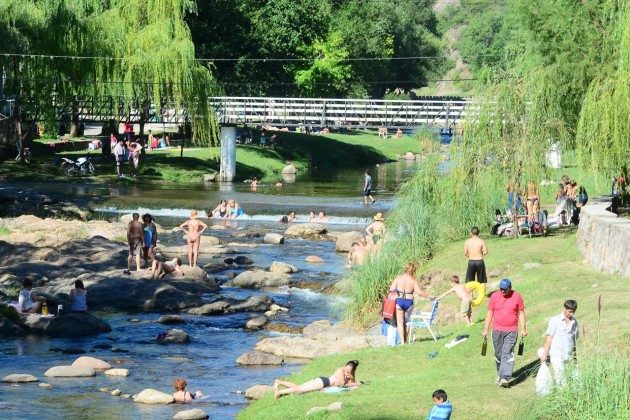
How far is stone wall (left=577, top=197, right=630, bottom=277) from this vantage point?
78.1 ft

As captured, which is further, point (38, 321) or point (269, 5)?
point (269, 5)

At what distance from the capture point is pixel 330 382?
65.0ft

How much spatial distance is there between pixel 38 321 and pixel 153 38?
31.5 meters

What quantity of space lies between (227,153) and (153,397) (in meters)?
40.0

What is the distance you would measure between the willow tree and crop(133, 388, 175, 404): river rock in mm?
33014

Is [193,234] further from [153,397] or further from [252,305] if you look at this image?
[153,397]

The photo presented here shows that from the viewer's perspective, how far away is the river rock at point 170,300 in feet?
101

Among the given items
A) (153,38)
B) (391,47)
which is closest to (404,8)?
(391,47)

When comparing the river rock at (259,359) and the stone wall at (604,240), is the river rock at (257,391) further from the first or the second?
the stone wall at (604,240)

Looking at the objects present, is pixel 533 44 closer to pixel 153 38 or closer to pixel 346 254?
pixel 346 254

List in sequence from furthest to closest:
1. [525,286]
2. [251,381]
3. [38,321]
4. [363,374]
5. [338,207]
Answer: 1. [338,207]
2. [38,321]
3. [525,286]
4. [251,381]
5. [363,374]

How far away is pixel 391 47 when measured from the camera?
370 feet

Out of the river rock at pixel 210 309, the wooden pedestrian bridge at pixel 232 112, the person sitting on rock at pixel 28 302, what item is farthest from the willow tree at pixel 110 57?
the person sitting on rock at pixel 28 302

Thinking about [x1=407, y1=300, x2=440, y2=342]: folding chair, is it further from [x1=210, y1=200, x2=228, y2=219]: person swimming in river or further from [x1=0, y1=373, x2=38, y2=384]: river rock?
[x1=210, y1=200, x2=228, y2=219]: person swimming in river
